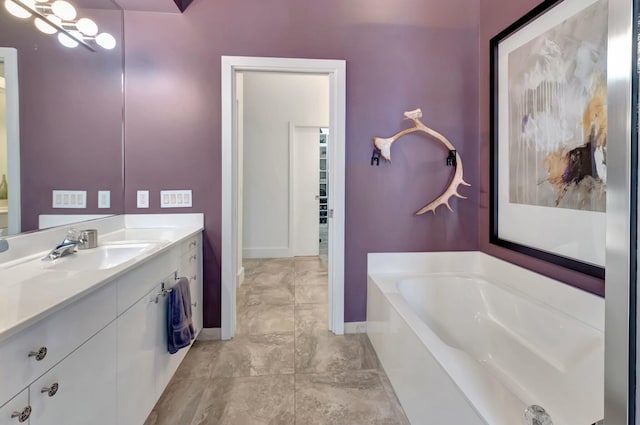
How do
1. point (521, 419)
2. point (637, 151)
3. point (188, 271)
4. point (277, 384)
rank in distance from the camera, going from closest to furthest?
point (637, 151), point (521, 419), point (277, 384), point (188, 271)

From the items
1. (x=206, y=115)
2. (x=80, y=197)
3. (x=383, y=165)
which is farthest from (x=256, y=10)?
(x=80, y=197)

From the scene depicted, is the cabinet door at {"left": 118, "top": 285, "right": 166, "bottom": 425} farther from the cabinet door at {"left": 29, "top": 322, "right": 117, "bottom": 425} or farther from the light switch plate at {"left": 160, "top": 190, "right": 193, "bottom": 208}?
the light switch plate at {"left": 160, "top": 190, "right": 193, "bottom": 208}

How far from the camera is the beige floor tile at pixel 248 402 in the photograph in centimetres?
159

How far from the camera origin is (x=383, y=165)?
245cm

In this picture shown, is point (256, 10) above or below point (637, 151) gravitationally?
above

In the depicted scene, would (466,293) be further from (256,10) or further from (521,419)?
(256,10)

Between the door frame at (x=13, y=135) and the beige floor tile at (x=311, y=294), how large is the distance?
2237 mm

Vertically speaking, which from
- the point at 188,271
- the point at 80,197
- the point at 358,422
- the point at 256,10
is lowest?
the point at 358,422

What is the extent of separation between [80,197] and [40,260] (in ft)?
1.80

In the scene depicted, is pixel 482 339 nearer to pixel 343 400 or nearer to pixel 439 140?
pixel 343 400

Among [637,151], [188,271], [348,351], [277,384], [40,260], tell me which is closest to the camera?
[637,151]

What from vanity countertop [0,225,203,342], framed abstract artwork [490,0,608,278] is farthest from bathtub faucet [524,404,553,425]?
vanity countertop [0,225,203,342]

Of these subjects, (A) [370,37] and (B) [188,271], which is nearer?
(B) [188,271]

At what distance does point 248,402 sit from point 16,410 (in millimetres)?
1172
